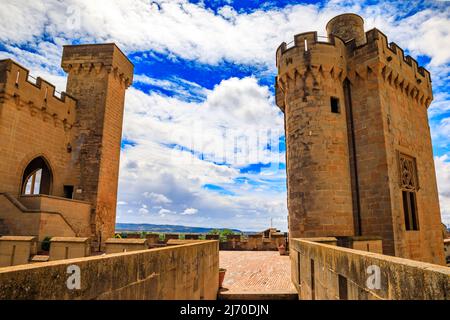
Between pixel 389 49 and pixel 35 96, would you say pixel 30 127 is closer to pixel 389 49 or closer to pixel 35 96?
pixel 35 96

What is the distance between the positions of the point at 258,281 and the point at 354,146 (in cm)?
804

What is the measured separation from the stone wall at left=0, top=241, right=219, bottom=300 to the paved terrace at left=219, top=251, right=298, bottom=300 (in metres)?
2.12

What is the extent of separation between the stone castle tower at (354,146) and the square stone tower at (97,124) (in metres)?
12.3

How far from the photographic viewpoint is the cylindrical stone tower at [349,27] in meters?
17.1

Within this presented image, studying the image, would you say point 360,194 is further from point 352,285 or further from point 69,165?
point 69,165

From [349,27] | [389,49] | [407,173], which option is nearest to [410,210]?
[407,173]

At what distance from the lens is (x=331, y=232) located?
1344 centimetres

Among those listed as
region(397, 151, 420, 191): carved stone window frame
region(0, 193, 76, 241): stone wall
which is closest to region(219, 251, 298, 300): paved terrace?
region(397, 151, 420, 191): carved stone window frame

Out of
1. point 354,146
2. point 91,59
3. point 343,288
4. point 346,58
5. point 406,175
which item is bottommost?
point 343,288

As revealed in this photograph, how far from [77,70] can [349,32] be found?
1790 cm

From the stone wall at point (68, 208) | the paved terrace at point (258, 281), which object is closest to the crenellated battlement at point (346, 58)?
the paved terrace at point (258, 281)

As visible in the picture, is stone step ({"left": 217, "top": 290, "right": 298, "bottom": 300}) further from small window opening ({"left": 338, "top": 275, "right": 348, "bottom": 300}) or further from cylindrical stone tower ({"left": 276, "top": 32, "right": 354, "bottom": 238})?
cylindrical stone tower ({"left": 276, "top": 32, "right": 354, "bottom": 238})

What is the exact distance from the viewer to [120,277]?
3.45 meters

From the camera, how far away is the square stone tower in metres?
20.6
